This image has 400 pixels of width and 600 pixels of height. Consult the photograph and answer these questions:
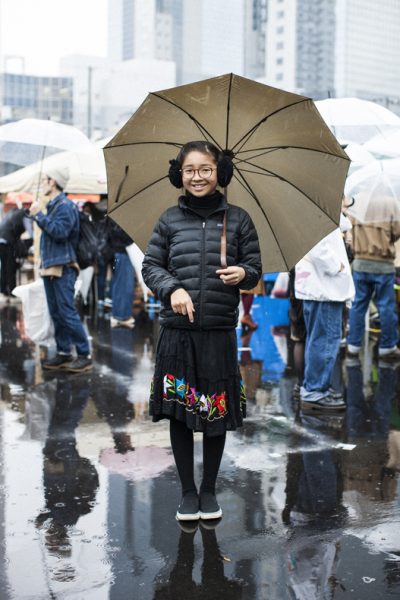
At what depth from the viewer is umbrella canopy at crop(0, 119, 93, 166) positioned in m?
8.52

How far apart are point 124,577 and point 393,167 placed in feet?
17.7

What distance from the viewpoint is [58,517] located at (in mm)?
4797

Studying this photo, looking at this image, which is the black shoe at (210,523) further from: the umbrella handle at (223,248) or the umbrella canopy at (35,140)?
the umbrella canopy at (35,140)

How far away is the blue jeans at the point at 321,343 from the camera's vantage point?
7.16m

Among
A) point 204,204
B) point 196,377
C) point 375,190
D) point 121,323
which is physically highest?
point 375,190

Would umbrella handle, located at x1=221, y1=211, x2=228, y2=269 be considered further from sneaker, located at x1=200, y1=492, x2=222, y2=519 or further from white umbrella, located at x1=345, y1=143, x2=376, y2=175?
white umbrella, located at x1=345, y1=143, x2=376, y2=175

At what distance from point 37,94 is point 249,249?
6759 inches

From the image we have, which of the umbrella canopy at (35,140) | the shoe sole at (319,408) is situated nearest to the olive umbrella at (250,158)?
the shoe sole at (319,408)

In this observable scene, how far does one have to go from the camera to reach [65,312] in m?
8.64

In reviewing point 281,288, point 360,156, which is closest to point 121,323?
point 281,288

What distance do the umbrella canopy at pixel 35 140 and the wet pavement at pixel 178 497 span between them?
2301 mm

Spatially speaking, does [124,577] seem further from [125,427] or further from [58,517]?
[125,427]

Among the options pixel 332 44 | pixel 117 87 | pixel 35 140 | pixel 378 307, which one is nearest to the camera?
pixel 35 140

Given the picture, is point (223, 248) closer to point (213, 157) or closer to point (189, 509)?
point (213, 157)
